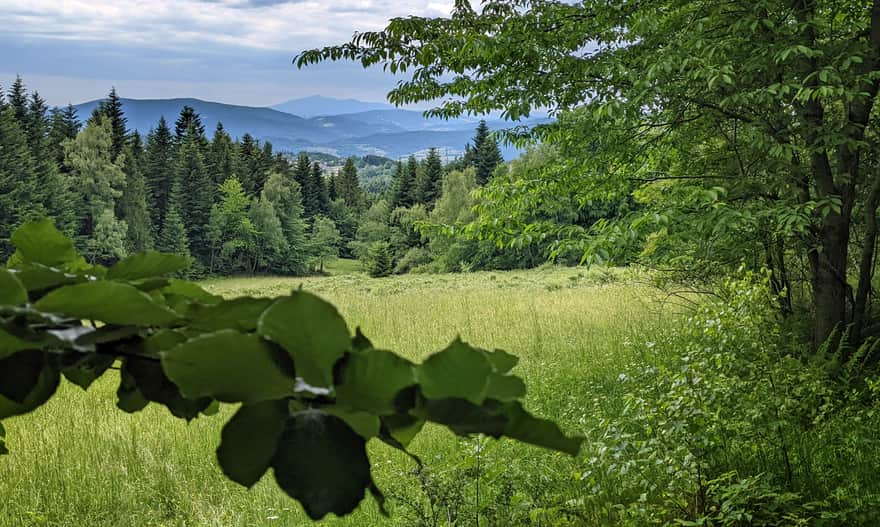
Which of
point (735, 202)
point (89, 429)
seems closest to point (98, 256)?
point (89, 429)

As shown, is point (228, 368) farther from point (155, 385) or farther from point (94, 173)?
point (94, 173)

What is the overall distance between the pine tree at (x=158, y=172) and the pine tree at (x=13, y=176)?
36.2 ft

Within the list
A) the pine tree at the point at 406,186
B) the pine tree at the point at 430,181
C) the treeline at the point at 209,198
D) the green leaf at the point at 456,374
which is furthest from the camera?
the pine tree at the point at 406,186

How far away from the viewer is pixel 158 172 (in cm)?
5506

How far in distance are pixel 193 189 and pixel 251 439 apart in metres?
61.3

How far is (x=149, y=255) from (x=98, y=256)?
5561cm

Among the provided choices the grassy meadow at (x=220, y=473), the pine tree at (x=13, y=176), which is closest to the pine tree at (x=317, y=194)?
the pine tree at (x=13, y=176)

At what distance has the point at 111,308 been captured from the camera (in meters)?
0.38

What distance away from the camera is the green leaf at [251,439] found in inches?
14.3

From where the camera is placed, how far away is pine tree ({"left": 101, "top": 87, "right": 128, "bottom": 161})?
174 feet

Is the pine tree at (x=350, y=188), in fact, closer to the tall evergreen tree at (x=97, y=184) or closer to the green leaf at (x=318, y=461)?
the tall evergreen tree at (x=97, y=184)

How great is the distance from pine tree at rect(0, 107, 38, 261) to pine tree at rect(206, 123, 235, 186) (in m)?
18.0

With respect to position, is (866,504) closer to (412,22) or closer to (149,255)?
(149,255)

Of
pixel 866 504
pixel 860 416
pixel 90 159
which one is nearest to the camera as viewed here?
pixel 866 504
